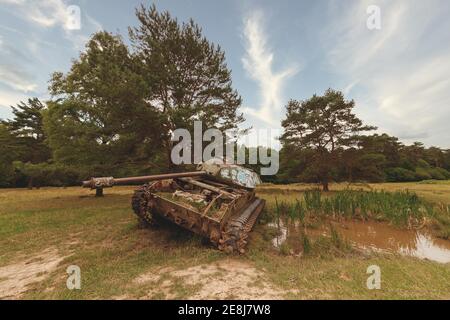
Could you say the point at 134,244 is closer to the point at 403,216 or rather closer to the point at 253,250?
the point at 253,250

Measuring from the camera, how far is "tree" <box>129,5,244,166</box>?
41.6 feet

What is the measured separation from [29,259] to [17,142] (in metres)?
A: 30.1

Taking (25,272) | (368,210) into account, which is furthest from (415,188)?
(25,272)

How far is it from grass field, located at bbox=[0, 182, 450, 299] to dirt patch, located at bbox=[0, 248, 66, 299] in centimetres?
2

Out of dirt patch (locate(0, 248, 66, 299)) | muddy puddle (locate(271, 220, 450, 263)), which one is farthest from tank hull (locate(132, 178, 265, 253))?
dirt patch (locate(0, 248, 66, 299))

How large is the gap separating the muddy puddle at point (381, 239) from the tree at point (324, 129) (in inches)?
450

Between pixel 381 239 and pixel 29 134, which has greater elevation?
pixel 29 134

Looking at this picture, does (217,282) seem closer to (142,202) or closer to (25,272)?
(142,202)

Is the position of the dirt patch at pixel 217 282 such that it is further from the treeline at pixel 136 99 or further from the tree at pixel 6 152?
the tree at pixel 6 152

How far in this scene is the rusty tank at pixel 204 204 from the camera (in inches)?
195

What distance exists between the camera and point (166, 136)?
44.9ft

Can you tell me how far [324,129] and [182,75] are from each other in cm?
1291

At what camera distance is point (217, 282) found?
3.84 metres
